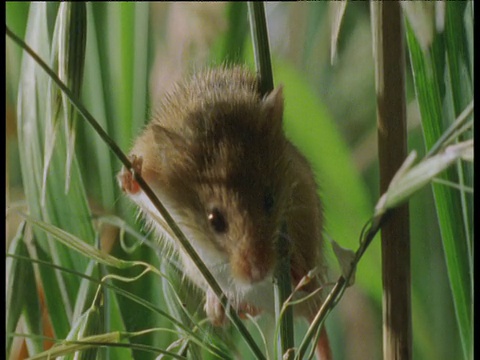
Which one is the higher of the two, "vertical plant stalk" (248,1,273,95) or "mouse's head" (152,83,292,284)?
"vertical plant stalk" (248,1,273,95)

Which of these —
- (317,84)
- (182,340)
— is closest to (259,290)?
(182,340)

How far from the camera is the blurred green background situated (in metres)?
0.64

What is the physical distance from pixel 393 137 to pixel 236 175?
0.48ft

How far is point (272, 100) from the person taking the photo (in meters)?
0.63

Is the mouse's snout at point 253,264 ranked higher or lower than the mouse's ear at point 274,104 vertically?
lower

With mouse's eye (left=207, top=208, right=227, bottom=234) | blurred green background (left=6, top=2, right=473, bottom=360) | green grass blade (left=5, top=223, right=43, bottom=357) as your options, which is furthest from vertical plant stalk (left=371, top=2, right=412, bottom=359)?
green grass blade (left=5, top=223, right=43, bottom=357)

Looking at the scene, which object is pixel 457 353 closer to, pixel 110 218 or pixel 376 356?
pixel 376 356

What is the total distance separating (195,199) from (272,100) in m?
0.12

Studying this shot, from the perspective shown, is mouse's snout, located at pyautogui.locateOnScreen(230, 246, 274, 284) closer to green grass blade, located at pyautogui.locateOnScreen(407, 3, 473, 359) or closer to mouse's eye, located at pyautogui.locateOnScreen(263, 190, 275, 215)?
mouse's eye, located at pyautogui.locateOnScreen(263, 190, 275, 215)

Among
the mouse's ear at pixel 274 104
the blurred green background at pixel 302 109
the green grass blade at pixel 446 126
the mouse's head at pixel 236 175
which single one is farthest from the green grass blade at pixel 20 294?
the green grass blade at pixel 446 126

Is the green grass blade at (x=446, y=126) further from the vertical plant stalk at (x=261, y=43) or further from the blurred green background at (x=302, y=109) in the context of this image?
the vertical plant stalk at (x=261, y=43)

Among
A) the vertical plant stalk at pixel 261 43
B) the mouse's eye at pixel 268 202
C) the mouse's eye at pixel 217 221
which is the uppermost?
the vertical plant stalk at pixel 261 43

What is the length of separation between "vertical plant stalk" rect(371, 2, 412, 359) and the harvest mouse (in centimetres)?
7

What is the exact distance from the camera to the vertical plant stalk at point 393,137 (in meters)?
0.62
